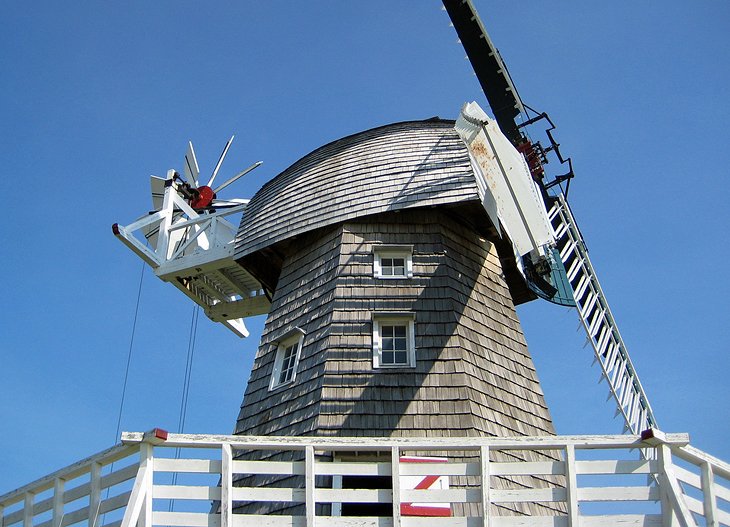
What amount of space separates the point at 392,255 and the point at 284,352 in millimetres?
1940

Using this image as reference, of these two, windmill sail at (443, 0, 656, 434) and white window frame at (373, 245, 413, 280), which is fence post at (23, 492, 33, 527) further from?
windmill sail at (443, 0, 656, 434)

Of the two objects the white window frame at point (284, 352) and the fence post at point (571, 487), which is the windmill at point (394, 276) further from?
the fence post at point (571, 487)

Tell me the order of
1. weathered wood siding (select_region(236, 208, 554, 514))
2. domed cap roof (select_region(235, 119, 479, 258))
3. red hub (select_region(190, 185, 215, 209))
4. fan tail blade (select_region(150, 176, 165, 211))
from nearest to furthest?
weathered wood siding (select_region(236, 208, 554, 514))
domed cap roof (select_region(235, 119, 479, 258))
fan tail blade (select_region(150, 176, 165, 211))
red hub (select_region(190, 185, 215, 209))

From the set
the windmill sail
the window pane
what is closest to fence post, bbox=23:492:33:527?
the window pane

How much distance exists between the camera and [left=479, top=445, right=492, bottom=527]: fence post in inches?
273

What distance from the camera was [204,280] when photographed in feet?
51.4

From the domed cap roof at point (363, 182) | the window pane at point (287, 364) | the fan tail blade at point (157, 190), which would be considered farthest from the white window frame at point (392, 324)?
the fan tail blade at point (157, 190)

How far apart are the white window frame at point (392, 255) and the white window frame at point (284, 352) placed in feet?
4.25

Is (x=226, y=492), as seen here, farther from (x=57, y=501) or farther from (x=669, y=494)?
(x=669, y=494)

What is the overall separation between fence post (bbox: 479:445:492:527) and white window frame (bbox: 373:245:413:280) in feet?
16.6

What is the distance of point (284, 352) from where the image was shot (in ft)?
40.7

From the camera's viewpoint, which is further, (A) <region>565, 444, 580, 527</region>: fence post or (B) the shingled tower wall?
(B) the shingled tower wall

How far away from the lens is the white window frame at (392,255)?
1212cm

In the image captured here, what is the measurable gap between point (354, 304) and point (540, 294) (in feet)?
13.7
